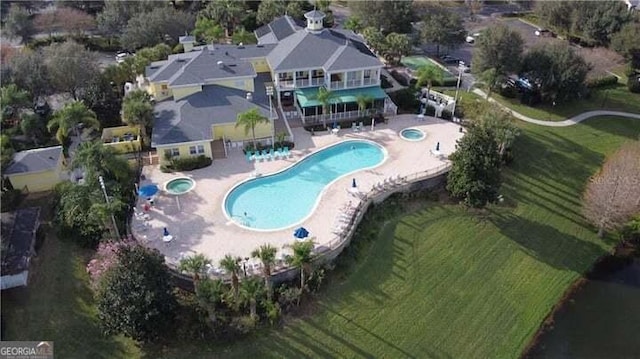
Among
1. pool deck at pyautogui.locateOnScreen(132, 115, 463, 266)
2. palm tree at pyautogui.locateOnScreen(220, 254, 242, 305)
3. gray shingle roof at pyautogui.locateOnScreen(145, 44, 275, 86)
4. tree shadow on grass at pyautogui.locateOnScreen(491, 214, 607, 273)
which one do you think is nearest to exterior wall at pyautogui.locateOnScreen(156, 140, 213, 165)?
pool deck at pyautogui.locateOnScreen(132, 115, 463, 266)

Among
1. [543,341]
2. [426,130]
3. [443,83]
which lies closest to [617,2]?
[443,83]

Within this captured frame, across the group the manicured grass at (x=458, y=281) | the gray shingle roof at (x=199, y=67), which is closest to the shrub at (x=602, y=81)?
the manicured grass at (x=458, y=281)

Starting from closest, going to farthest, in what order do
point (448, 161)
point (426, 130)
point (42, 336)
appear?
point (42, 336) → point (448, 161) → point (426, 130)

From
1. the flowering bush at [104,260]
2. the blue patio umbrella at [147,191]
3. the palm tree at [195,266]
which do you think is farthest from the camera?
the blue patio umbrella at [147,191]

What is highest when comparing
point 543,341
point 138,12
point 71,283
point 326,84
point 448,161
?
point 138,12

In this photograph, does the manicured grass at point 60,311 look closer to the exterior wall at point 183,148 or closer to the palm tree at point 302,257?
the palm tree at point 302,257

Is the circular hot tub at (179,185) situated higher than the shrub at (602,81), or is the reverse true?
the shrub at (602,81)

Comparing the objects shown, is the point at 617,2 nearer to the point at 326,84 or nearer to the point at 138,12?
the point at 326,84
